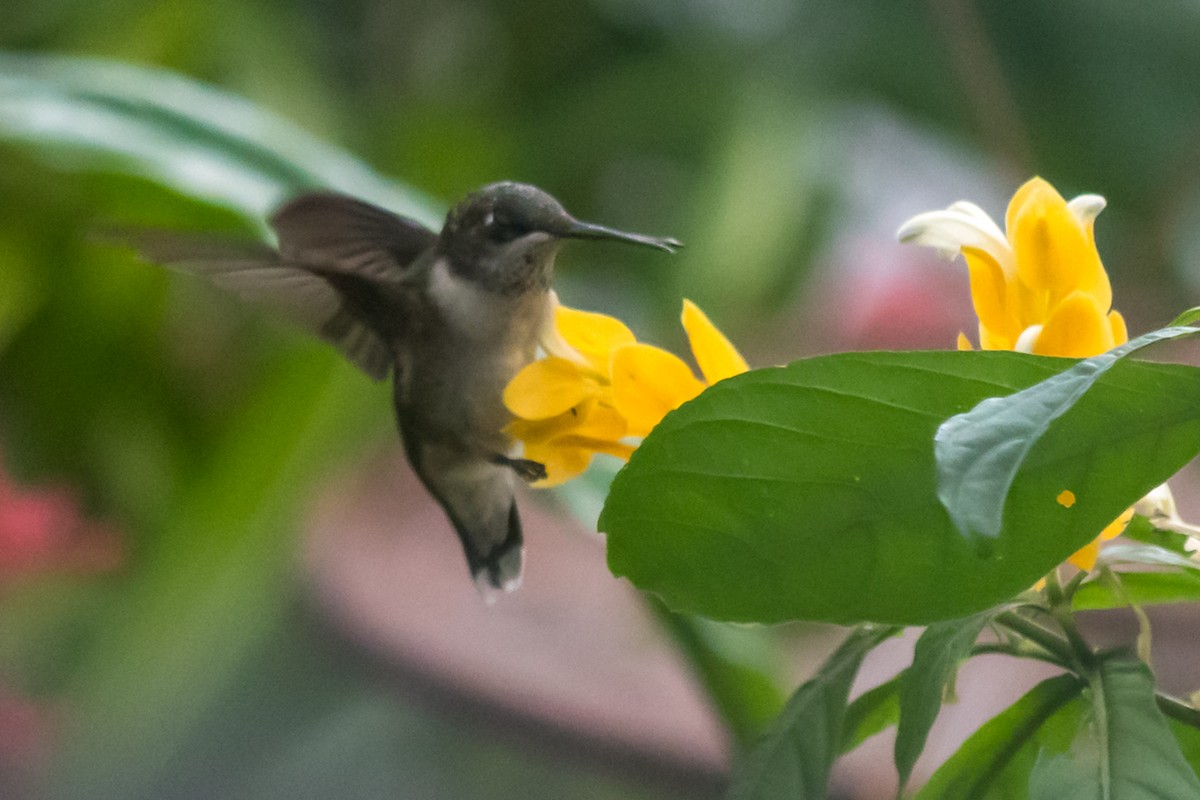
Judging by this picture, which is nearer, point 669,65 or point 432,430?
point 432,430

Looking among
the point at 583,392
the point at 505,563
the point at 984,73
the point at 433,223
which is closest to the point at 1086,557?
the point at 583,392

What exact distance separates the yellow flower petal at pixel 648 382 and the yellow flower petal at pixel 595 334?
0.02m

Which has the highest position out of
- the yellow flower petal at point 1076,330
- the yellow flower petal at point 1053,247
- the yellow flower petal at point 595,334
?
the yellow flower petal at point 1053,247

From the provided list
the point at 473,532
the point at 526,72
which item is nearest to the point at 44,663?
the point at 526,72

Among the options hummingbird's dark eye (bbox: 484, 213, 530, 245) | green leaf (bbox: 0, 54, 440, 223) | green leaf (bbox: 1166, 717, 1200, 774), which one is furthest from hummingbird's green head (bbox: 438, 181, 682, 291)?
green leaf (bbox: 0, 54, 440, 223)

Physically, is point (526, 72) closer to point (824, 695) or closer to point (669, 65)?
point (669, 65)

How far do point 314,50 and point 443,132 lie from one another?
1.81ft

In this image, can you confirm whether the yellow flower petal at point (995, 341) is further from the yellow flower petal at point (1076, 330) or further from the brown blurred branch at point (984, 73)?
the brown blurred branch at point (984, 73)

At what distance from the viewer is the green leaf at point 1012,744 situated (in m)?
0.32

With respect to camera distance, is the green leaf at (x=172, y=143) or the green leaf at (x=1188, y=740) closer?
the green leaf at (x=1188, y=740)

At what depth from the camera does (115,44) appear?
5.46 ft

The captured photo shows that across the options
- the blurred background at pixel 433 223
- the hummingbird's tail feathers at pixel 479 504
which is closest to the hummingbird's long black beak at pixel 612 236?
the hummingbird's tail feathers at pixel 479 504

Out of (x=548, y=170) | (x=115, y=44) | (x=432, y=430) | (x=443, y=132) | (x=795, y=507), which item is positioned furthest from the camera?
(x=548, y=170)

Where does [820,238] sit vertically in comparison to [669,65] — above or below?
below
